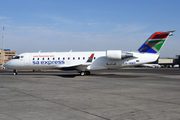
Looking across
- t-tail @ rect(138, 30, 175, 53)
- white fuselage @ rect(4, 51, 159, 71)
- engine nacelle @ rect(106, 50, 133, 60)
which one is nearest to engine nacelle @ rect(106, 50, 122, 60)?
engine nacelle @ rect(106, 50, 133, 60)

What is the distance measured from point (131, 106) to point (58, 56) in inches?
801

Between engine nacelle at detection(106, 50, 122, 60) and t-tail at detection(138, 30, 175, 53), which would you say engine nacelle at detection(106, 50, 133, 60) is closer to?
engine nacelle at detection(106, 50, 122, 60)

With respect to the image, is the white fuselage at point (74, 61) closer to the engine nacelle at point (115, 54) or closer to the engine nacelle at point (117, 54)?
the engine nacelle at point (117, 54)

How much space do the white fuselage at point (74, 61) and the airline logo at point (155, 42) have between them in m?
0.67

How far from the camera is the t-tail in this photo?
23095mm

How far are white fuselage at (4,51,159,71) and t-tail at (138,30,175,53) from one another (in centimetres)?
65

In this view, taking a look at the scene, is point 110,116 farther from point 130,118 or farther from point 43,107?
point 43,107

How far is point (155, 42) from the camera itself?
77.3 feet

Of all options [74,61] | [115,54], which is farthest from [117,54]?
[74,61]

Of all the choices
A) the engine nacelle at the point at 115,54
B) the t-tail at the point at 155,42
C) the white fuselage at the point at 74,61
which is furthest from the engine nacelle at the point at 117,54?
the t-tail at the point at 155,42

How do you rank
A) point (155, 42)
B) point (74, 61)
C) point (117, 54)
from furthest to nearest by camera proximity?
point (74, 61) < point (117, 54) < point (155, 42)

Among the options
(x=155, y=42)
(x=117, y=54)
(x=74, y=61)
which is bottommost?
Result: (x=74, y=61)

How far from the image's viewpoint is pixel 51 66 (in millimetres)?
26484

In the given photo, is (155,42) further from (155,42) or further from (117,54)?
(117,54)
